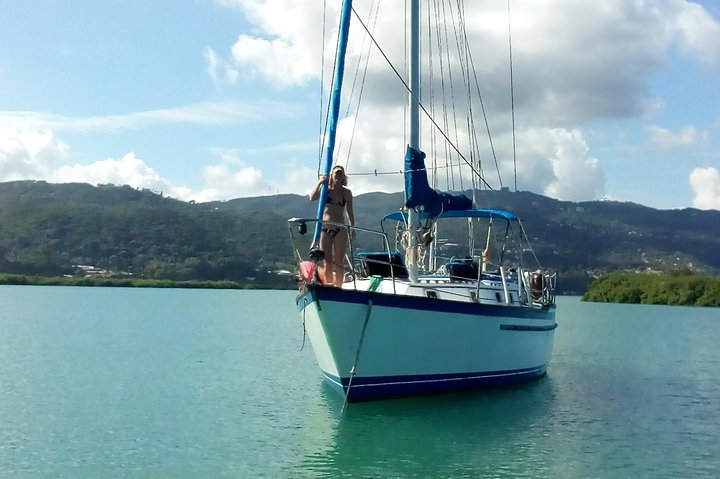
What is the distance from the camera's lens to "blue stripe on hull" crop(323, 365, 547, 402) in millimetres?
15711

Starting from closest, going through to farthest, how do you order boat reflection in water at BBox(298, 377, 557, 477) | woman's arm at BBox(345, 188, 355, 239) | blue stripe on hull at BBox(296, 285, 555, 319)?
boat reflection in water at BBox(298, 377, 557, 477) < blue stripe on hull at BBox(296, 285, 555, 319) < woman's arm at BBox(345, 188, 355, 239)

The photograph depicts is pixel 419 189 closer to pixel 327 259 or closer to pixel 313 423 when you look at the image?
pixel 327 259

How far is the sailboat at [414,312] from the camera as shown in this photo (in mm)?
15047

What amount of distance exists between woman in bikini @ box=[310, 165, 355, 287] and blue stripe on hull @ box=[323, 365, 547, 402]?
6.95 feet

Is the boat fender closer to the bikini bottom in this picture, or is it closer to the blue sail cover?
the blue sail cover

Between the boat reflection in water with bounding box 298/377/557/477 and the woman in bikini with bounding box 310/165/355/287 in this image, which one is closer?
the boat reflection in water with bounding box 298/377/557/477

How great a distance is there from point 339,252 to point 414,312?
207 cm

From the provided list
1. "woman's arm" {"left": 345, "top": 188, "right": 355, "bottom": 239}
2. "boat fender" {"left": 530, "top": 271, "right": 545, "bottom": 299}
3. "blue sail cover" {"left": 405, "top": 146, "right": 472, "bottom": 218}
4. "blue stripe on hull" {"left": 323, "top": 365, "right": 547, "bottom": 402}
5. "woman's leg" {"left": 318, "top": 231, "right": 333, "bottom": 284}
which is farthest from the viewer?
"boat fender" {"left": 530, "top": 271, "right": 545, "bottom": 299}

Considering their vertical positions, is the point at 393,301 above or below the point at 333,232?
below

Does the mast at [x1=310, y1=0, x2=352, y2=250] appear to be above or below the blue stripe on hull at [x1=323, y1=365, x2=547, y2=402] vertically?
above

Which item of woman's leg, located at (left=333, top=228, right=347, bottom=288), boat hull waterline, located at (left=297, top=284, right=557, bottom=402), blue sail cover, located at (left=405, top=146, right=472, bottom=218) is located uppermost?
blue sail cover, located at (left=405, top=146, right=472, bottom=218)

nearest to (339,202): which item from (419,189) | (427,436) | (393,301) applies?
(393,301)

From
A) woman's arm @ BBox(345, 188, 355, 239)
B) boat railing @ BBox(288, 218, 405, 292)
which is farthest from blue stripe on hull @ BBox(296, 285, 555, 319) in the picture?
woman's arm @ BBox(345, 188, 355, 239)

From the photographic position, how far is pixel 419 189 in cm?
1820
